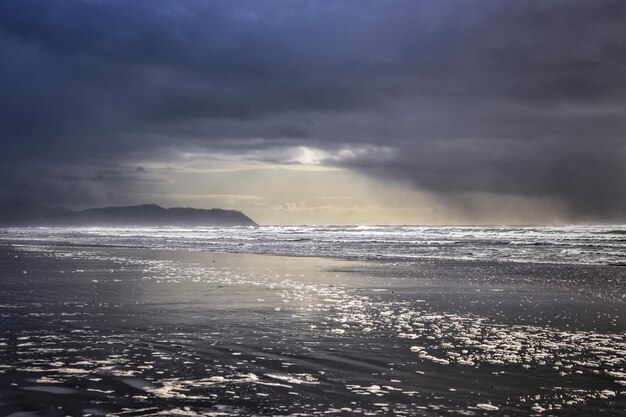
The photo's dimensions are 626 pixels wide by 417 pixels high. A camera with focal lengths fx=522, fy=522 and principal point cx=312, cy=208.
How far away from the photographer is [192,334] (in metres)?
8.51

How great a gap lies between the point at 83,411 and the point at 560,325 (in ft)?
27.8

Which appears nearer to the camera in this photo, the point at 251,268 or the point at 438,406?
the point at 438,406

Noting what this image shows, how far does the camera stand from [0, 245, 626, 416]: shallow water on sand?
17.0ft

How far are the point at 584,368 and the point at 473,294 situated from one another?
7.80m

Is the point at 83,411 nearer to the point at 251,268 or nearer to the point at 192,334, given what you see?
the point at 192,334

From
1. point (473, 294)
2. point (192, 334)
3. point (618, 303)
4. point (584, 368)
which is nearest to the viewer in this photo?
point (584, 368)

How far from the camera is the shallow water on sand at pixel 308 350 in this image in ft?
17.0

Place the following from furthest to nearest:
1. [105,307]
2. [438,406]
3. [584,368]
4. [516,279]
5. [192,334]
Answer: [516,279] → [105,307] → [192,334] → [584,368] → [438,406]

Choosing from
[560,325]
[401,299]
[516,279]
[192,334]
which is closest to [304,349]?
[192,334]

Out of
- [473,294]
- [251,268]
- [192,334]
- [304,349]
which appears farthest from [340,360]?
[251,268]

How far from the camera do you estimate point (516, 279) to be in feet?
60.5

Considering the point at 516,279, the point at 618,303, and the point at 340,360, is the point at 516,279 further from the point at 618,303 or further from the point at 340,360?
the point at 340,360

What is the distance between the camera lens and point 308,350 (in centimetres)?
748

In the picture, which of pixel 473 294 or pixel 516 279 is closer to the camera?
pixel 473 294
